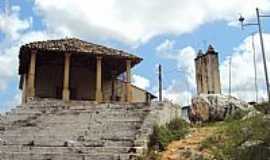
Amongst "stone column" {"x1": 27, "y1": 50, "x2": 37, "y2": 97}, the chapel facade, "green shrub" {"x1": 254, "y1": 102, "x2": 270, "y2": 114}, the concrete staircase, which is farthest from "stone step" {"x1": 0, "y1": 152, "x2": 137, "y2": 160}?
"stone column" {"x1": 27, "y1": 50, "x2": 37, "y2": 97}

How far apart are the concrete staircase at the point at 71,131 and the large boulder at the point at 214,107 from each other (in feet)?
8.77

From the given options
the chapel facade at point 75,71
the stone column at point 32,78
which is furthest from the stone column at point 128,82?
the stone column at point 32,78

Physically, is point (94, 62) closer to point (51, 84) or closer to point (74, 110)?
point (51, 84)

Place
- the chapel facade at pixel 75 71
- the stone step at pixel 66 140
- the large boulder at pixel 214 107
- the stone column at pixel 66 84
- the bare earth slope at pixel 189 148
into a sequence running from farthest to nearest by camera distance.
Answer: the chapel facade at pixel 75 71 → the stone column at pixel 66 84 → the large boulder at pixel 214 107 → the stone step at pixel 66 140 → the bare earth slope at pixel 189 148

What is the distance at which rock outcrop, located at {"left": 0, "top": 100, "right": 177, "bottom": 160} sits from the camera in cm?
1340

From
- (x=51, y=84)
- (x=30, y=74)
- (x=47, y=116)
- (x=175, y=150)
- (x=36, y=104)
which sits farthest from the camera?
(x=51, y=84)

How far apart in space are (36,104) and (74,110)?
232 centimetres

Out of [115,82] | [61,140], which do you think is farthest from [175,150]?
[115,82]

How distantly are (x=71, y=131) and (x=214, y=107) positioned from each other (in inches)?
251

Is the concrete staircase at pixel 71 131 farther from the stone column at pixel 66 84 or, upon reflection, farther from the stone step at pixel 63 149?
the stone column at pixel 66 84

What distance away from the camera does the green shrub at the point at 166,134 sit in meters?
14.0

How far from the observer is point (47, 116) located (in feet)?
60.4

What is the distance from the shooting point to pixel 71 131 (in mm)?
16000

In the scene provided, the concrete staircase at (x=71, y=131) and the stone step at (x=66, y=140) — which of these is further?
the stone step at (x=66, y=140)
